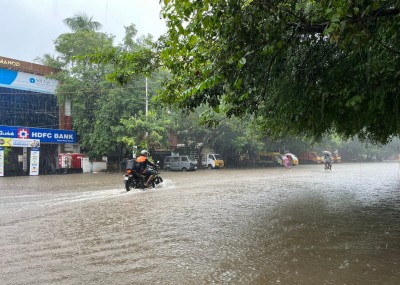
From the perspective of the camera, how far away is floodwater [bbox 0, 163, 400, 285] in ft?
14.8

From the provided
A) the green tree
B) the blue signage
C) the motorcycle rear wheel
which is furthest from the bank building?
the motorcycle rear wheel

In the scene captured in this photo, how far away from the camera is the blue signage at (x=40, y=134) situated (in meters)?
25.5

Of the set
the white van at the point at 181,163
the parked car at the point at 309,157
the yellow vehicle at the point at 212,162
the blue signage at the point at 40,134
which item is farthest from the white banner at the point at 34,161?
the parked car at the point at 309,157

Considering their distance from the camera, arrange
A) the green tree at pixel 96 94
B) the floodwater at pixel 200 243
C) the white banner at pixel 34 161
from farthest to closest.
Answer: the green tree at pixel 96 94
the white banner at pixel 34 161
the floodwater at pixel 200 243

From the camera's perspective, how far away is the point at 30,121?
29172 millimetres

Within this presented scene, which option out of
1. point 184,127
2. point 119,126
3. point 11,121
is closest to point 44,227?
point 119,126

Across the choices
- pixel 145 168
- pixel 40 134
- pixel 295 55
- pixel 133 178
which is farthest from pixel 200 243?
pixel 40 134

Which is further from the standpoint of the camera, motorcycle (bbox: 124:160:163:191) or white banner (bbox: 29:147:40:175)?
white banner (bbox: 29:147:40:175)

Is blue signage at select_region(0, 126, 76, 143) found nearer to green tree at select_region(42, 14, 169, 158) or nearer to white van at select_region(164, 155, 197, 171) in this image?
green tree at select_region(42, 14, 169, 158)

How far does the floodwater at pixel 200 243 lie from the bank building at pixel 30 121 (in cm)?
1684

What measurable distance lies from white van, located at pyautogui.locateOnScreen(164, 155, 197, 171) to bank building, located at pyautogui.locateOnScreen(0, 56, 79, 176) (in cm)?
902

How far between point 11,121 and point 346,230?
27770 mm

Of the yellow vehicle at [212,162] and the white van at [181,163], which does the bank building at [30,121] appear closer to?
the white van at [181,163]

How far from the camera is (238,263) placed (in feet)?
16.3
